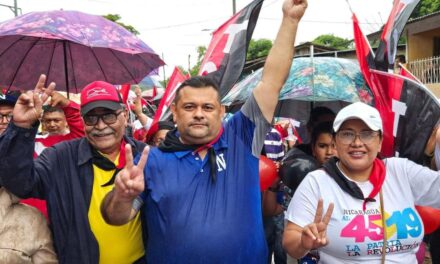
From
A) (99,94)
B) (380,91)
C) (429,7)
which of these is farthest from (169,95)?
(429,7)

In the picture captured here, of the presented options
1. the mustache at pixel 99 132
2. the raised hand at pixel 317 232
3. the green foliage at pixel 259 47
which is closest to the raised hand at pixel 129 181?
the mustache at pixel 99 132

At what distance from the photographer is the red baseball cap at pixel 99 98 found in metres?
2.75

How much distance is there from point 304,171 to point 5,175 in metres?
1.87

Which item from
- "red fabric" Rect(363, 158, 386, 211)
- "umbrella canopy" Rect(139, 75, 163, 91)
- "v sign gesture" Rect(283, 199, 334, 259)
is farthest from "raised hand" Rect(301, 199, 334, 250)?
"umbrella canopy" Rect(139, 75, 163, 91)

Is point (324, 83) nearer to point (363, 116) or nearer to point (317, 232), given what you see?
point (363, 116)

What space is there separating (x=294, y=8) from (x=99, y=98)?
1257 millimetres

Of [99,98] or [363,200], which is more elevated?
[99,98]

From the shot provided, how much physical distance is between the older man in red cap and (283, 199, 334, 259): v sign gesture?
34.3 inches

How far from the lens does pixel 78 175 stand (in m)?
2.63

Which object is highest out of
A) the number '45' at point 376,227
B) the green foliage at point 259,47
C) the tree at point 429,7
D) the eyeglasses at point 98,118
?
the tree at point 429,7

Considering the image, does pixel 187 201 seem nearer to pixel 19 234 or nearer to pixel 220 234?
pixel 220 234

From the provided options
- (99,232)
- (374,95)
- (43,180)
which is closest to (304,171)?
(374,95)

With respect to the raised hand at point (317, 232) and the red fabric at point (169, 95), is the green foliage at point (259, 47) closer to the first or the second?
the red fabric at point (169, 95)

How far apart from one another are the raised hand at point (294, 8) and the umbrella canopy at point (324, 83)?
786mm
